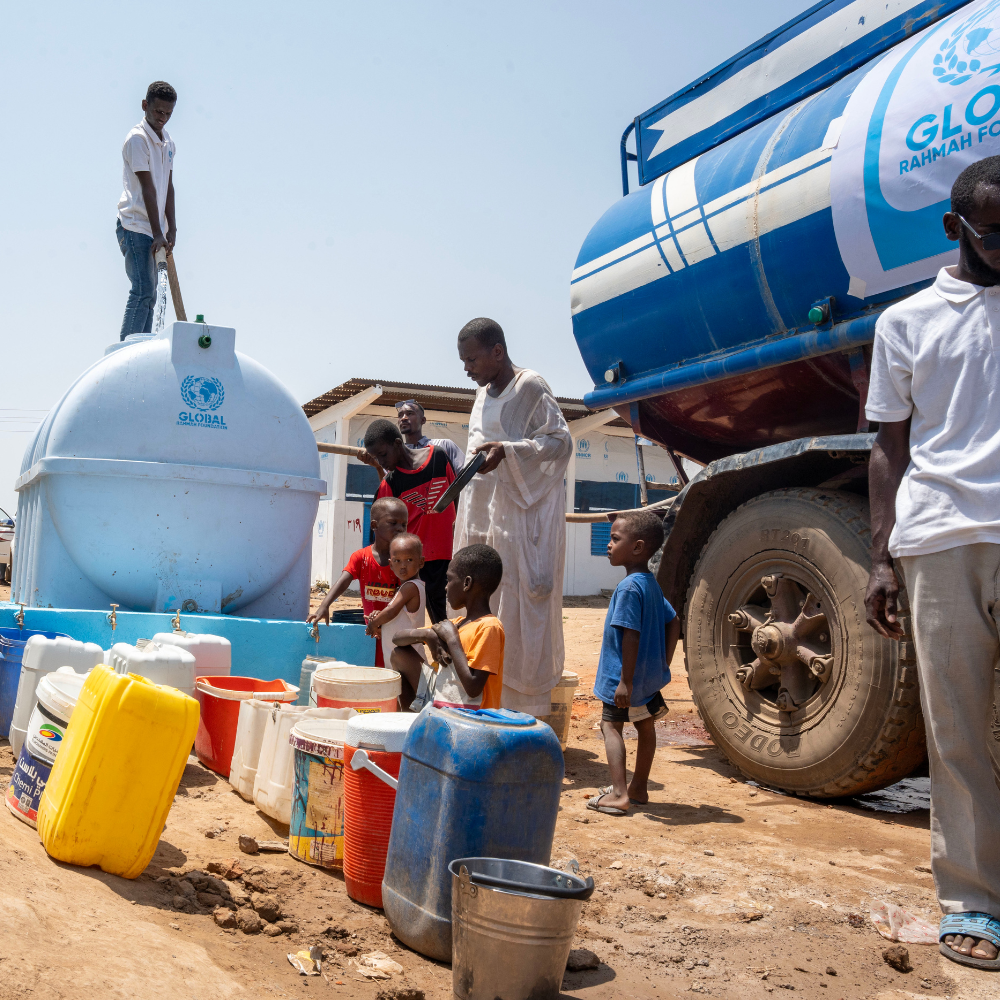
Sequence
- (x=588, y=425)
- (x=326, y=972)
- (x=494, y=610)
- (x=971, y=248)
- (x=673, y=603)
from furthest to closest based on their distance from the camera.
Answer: (x=588, y=425), (x=673, y=603), (x=494, y=610), (x=971, y=248), (x=326, y=972)

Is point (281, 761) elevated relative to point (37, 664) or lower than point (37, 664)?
lower

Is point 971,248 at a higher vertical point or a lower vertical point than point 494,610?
higher

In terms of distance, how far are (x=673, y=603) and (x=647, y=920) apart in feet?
6.79

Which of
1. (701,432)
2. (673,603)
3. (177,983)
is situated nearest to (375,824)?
(177,983)

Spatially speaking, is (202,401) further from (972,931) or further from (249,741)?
(972,931)

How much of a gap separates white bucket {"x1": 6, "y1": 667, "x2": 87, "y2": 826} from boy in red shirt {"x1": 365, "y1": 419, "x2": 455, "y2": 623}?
2.07m

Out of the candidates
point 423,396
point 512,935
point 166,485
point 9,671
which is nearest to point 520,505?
point 166,485

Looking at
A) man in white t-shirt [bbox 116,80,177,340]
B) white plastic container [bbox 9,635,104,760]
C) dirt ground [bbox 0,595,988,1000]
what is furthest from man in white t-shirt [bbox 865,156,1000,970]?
man in white t-shirt [bbox 116,80,177,340]

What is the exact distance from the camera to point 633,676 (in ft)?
12.3

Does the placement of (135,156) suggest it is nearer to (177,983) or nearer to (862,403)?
(862,403)

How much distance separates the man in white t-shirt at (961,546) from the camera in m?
2.34

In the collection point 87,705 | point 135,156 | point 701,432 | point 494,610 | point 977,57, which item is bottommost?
point 87,705

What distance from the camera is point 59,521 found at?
17.3 feet

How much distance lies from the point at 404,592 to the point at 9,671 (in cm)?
174
